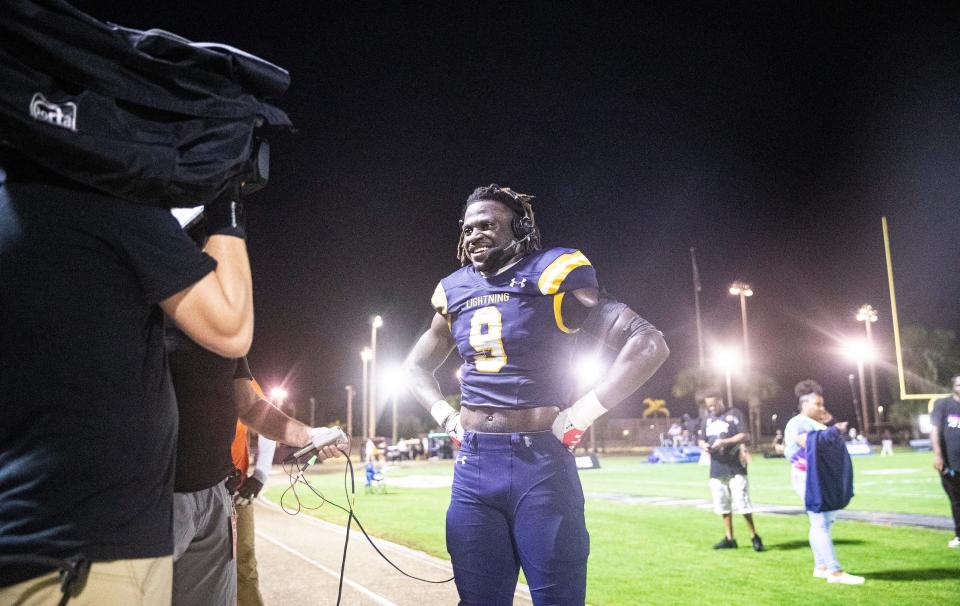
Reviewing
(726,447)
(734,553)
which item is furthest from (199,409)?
(726,447)

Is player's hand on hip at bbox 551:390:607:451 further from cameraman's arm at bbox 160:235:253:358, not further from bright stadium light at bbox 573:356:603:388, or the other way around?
cameraman's arm at bbox 160:235:253:358

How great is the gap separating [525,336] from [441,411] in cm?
80

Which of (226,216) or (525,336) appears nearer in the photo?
(226,216)

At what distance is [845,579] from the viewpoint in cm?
792

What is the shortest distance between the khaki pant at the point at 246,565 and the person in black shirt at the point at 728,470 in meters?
7.00

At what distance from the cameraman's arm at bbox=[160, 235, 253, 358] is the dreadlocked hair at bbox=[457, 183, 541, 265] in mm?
2337

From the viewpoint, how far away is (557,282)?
3.70m

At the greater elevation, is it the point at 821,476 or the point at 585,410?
the point at 585,410

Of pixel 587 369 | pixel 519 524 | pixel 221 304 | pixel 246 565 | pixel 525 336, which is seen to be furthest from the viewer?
pixel 246 565

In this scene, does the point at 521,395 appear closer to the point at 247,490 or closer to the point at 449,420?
the point at 449,420

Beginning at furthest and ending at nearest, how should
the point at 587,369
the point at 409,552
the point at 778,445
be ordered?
the point at 778,445
the point at 409,552
the point at 587,369

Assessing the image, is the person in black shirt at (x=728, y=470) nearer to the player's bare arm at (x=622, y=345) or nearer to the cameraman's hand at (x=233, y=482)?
the player's bare arm at (x=622, y=345)

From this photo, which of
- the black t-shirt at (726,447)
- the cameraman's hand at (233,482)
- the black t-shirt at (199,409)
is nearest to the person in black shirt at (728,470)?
the black t-shirt at (726,447)

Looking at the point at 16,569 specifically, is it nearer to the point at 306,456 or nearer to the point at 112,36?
the point at 112,36
